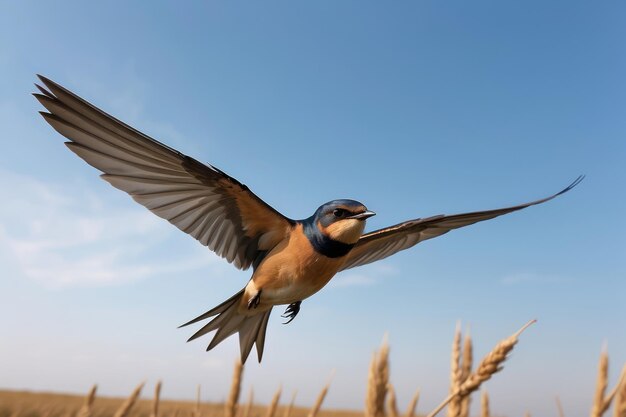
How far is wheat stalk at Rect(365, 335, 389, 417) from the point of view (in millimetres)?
2051

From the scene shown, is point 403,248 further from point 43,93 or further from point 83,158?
point 43,93

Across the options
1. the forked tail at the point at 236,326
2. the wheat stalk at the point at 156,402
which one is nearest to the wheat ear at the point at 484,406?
the forked tail at the point at 236,326

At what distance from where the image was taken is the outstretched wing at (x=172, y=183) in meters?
2.32

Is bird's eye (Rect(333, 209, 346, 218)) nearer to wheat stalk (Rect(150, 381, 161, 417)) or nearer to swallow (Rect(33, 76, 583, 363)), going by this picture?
swallow (Rect(33, 76, 583, 363))

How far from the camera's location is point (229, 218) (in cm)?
301

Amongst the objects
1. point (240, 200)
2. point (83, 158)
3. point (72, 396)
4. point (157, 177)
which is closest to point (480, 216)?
point (240, 200)

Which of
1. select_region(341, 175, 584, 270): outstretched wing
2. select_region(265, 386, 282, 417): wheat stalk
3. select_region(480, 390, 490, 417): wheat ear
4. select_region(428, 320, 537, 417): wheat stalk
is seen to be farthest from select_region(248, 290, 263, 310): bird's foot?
select_region(480, 390, 490, 417): wheat ear

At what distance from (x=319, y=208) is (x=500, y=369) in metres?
1.29

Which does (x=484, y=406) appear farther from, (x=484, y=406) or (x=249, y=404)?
(x=249, y=404)

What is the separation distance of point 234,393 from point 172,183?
47.9 inches

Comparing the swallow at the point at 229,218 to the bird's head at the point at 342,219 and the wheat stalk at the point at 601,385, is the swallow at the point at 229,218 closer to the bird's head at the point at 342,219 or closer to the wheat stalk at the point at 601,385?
the bird's head at the point at 342,219

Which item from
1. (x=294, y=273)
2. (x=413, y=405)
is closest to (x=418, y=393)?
(x=413, y=405)

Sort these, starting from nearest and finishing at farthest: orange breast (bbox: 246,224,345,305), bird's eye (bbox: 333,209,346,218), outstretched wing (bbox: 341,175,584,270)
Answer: orange breast (bbox: 246,224,345,305)
bird's eye (bbox: 333,209,346,218)
outstretched wing (bbox: 341,175,584,270)

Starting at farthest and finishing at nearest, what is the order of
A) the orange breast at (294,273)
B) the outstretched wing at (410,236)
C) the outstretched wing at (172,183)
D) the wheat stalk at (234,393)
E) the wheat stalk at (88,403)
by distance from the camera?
the outstretched wing at (410,236) < the wheat stalk at (234,393) < the orange breast at (294,273) < the wheat stalk at (88,403) < the outstretched wing at (172,183)
